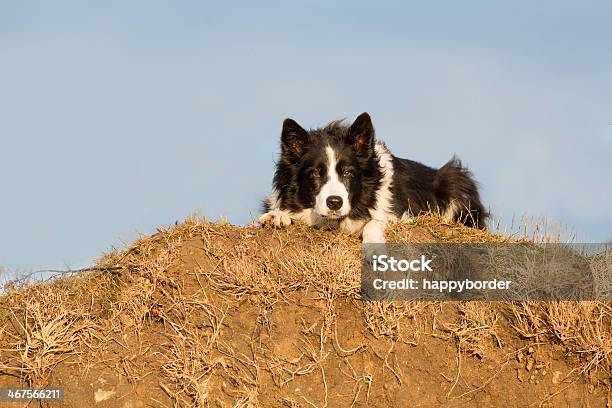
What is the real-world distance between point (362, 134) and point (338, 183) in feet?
2.76

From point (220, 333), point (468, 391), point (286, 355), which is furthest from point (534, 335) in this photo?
point (220, 333)

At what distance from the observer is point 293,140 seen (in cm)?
981

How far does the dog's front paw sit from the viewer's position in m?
9.41

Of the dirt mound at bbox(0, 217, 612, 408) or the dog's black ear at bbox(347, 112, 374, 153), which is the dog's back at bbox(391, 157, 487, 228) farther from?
the dirt mound at bbox(0, 217, 612, 408)

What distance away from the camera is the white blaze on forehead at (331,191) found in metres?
9.04

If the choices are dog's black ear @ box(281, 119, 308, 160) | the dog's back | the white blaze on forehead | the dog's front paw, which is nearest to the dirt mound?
the white blaze on forehead

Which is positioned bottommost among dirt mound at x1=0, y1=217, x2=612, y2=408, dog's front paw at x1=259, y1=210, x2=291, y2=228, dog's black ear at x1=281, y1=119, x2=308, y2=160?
dirt mound at x1=0, y1=217, x2=612, y2=408

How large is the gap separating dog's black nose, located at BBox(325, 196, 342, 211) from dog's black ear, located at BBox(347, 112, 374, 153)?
105cm

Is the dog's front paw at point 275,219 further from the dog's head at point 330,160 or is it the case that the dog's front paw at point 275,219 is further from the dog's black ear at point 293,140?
the dog's black ear at point 293,140

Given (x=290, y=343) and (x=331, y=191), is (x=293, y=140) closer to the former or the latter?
(x=331, y=191)

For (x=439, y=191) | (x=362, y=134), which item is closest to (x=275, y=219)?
(x=362, y=134)

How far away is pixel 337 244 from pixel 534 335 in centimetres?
235

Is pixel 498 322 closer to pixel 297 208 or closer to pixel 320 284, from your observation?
pixel 320 284

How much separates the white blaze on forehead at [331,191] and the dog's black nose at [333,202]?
0.03 metres
